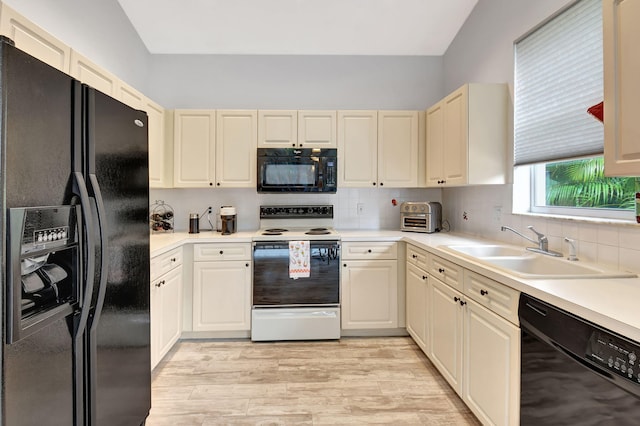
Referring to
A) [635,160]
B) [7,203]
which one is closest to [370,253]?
[635,160]

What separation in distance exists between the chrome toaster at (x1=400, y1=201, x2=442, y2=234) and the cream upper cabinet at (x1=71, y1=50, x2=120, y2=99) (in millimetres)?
2654

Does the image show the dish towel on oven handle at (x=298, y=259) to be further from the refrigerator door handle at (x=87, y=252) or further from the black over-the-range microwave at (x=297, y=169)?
the refrigerator door handle at (x=87, y=252)

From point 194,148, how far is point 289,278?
1.55 meters

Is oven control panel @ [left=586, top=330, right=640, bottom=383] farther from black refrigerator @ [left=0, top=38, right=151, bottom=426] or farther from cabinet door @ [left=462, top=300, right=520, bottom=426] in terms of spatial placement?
black refrigerator @ [left=0, top=38, right=151, bottom=426]

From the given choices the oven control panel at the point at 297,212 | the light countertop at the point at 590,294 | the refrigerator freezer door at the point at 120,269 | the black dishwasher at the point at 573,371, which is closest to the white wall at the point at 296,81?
the oven control panel at the point at 297,212

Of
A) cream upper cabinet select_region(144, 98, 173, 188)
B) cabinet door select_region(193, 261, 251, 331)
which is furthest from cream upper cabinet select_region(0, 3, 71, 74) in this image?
cabinet door select_region(193, 261, 251, 331)

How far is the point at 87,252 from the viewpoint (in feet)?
3.52

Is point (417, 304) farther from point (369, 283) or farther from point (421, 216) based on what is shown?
point (421, 216)

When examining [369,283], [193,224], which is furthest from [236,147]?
[369,283]

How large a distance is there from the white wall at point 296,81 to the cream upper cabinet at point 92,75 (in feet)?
4.09

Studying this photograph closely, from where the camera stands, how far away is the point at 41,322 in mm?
926

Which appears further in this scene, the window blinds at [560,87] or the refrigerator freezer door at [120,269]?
the window blinds at [560,87]

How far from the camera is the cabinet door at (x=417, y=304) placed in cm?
242

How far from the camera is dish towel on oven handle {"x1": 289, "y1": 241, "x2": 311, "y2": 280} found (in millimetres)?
2748
